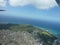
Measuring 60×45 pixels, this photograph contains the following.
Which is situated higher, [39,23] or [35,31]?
[39,23]

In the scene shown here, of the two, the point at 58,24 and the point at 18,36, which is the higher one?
the point at 58,24

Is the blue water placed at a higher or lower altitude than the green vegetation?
higher

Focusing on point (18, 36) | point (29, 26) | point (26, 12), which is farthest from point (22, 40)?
point (26, 12)

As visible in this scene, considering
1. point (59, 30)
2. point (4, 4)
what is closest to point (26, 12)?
point (4, 4)

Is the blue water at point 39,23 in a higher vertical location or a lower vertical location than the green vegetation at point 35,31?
higher

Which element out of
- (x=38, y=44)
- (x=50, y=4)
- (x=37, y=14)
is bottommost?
(x=38, y=44)

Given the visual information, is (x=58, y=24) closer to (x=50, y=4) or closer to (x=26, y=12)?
(x=50, y=4)

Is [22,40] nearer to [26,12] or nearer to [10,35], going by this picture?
[10,35]
